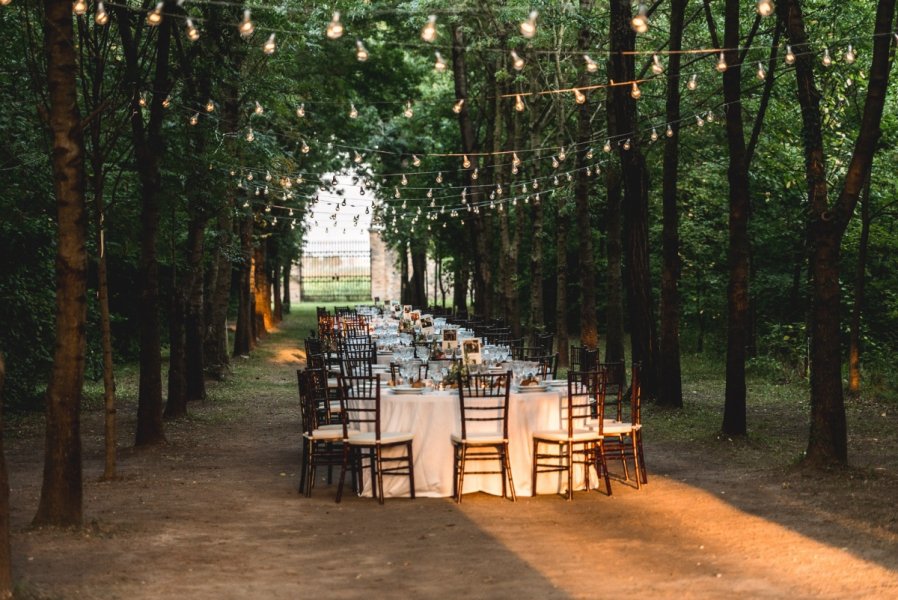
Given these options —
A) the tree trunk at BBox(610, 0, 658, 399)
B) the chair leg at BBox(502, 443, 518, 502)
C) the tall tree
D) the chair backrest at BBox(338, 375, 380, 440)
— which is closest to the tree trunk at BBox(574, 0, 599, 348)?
the tree trunk at BBox(610, 0, 658, 399)

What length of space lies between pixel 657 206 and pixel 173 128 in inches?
752

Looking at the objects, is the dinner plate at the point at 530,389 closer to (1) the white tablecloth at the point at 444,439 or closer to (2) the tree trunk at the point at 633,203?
(1) the white tablecloth at the point at 444,439

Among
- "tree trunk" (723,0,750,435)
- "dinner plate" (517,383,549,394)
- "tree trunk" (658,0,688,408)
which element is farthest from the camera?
"tree trunk" (658,0,688,408)

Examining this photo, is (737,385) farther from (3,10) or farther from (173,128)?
(3,10)

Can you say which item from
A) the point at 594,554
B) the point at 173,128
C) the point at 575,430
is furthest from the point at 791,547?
the point at 173,128

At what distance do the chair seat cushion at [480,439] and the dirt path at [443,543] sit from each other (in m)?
0.55

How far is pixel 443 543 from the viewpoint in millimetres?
8477

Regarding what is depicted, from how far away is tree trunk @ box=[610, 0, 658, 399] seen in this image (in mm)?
16750

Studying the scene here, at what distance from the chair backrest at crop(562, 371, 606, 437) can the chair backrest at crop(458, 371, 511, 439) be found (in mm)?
578

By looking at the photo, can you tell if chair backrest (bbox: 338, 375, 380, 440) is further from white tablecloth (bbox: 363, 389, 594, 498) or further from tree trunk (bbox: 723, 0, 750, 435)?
tree trunk (bbox: 723, 0, 750, 435)

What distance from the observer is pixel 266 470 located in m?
12.3

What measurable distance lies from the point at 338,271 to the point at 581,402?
62040 millimetres

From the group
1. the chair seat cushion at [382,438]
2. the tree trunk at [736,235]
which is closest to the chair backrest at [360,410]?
the chair seat cushion at [382,438]

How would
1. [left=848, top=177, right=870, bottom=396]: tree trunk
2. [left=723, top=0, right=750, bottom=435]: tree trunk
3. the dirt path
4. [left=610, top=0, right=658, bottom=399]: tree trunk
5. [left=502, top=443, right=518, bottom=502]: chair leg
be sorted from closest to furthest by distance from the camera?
the dirt path
[left=502, top=443, right=518, bottom=502]: chair leg
[left=723, top=0, right=750, bottom=435]: tree trunk
[left=610, top=0, right=658, bottom=399]: tree trunk
[left=848, top=177, right=870, bottom=396]: tree trunk
